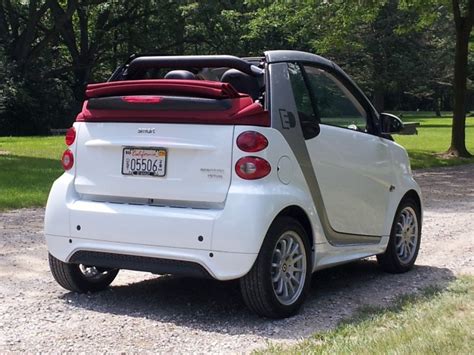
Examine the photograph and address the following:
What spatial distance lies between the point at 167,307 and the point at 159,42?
4130cm

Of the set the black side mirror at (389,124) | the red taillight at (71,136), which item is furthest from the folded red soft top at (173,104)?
the black side mirror at (389,124)

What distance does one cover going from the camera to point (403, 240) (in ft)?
23.1

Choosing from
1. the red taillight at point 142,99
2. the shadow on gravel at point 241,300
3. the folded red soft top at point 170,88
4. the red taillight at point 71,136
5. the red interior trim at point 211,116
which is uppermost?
the folded red soft top at point 170,88

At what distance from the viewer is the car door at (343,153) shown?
5762mm

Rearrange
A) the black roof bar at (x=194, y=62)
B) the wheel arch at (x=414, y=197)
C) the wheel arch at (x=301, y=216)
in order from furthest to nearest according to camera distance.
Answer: the wheel arch at (x=414, y=197), the black roof bar at (x=194, y=62), the wheel arch at (x=301, y=216)

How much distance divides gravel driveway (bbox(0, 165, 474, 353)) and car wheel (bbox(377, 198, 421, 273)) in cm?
11

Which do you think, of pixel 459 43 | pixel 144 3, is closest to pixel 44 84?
pixel 144 3

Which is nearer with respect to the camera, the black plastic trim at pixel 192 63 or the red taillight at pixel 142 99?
the red taillight at pixel 142 99

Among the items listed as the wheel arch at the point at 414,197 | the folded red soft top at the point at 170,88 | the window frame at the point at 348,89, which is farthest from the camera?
the wheel arch at the point at 414,197

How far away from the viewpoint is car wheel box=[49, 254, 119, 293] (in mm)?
5828

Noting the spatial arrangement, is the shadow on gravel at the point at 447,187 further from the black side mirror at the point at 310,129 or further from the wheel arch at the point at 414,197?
the black side mirror at the point at 310,129

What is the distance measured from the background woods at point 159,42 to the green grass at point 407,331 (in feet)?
60.3

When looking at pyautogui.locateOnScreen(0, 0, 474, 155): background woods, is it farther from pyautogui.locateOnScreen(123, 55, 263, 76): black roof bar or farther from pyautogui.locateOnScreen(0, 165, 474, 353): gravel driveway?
pyautogui.locateOnScreen(123, 55, 263, 76): black roof bar

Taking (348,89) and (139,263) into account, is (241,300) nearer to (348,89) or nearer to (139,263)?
(139,263)
